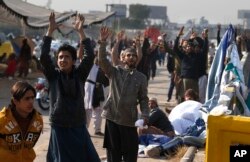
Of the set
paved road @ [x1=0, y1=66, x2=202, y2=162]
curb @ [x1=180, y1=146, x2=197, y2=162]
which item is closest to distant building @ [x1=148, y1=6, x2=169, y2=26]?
paved road @ [x1=0, y1=66, x2=202, y2=162]

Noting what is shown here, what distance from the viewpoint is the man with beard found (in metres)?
5.93

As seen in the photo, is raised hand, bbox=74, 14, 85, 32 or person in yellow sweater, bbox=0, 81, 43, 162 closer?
person in yellow sweater, bbox=0, 81, 43, 162

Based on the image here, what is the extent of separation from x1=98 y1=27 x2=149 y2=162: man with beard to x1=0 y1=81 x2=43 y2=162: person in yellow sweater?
1642mm

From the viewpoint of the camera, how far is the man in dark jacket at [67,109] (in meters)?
5.09

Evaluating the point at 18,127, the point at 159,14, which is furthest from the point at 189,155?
the point at 159,14

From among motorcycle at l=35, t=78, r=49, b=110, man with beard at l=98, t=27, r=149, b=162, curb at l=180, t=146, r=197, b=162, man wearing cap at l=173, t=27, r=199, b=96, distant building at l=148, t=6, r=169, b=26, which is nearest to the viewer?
man with beard at l=98, t=27, r=149, b=162

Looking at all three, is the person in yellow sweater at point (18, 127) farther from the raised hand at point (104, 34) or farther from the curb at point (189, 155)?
the curb at point (189, 155)

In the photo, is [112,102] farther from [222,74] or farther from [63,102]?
[222,74]

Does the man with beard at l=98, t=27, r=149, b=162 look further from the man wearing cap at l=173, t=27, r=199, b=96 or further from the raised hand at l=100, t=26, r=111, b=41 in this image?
the man wearing cap at l=173, t=27, r=199, b=96

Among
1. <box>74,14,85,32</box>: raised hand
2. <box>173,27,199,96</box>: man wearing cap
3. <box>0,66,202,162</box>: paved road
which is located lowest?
<box>0,66,202,162</box>: paved road

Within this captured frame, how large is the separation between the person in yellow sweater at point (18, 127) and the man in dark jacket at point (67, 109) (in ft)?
2.20

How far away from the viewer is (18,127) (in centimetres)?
435

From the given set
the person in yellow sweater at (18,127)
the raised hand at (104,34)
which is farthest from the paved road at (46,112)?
the person in yellow sweater at (18,127)

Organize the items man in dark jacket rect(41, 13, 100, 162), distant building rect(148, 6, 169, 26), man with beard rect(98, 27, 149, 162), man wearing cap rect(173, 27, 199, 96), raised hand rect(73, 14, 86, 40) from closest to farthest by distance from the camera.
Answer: man in dark jacket rect(41, 13, 100, 162)
raised hand rect(73, 14, 86, 40)
man with beard rect(98, 27, 149, 162)
man wearing cap rect(173, 27, 199, 96)
distant building rect(148, 6, 169, 26)
